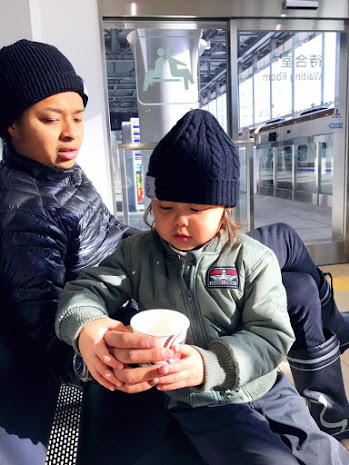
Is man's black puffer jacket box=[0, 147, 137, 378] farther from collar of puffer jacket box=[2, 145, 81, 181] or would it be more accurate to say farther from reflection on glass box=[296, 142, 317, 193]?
reflection on glass box=[296, 142, 317, 193]

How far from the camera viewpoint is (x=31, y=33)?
2584 mm

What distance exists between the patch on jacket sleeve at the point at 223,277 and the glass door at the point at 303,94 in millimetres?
2808

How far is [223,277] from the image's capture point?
0.89 metres

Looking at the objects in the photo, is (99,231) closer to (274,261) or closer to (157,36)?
(274,261)

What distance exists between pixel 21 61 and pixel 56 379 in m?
0.75

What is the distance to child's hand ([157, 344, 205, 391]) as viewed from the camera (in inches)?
26.8

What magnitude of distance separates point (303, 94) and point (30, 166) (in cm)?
364

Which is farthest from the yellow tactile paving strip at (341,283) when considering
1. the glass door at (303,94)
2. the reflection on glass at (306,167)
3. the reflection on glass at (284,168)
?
the reflection on glass at (284,168)

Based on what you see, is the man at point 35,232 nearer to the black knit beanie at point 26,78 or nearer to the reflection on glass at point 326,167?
the black knit beanie at point 26,78

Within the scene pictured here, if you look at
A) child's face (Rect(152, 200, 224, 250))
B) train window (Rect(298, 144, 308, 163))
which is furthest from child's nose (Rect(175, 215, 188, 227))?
train window (Rect(298, 144, 308, 163))

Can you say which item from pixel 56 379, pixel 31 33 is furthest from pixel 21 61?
pixel 31 33

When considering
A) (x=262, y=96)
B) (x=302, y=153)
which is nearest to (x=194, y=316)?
(x=262, y=96)

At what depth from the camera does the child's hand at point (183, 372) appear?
0.68m

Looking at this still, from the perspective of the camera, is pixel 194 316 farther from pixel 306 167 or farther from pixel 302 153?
pixel 306 167
